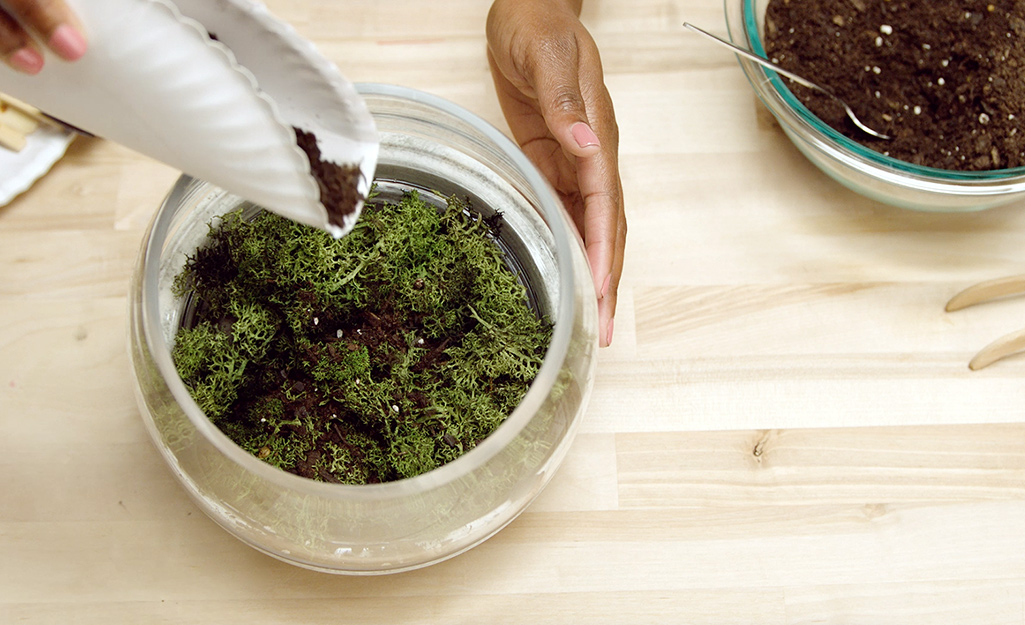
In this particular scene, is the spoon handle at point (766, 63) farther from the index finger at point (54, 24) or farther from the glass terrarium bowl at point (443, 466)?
the index finger at point (54, 24)

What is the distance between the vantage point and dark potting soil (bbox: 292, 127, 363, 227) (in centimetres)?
46

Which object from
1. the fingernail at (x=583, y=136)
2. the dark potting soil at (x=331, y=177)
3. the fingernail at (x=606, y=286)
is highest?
the dark potting soil at (x=331, y=177)

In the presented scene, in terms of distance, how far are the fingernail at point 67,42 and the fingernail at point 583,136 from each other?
1.25ft

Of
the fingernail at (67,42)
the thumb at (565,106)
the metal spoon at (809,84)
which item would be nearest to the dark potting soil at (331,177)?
the fingernail at (67,42)

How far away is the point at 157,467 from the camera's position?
738 mm

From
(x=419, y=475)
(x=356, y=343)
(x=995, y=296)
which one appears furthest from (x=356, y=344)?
(x=995, y=296)

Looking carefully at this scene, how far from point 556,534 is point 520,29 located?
19.3 inches

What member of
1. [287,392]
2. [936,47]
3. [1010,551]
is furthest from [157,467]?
[936,47]

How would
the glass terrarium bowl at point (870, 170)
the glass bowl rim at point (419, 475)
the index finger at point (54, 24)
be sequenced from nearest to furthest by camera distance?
the index finger at point (54, 24)
the glass bowl rim at point (419, 475)
the glass terrarium bowl at point (870, 170)

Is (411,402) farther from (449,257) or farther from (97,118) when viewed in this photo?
(97,118)

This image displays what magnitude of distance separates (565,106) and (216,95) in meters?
0.34

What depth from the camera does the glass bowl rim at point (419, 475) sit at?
518 mm

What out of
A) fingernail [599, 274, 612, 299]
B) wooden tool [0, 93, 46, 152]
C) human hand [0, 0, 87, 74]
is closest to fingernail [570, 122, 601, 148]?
fingernail [599, 274, 612, 299]

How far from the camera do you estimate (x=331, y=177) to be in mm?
466
